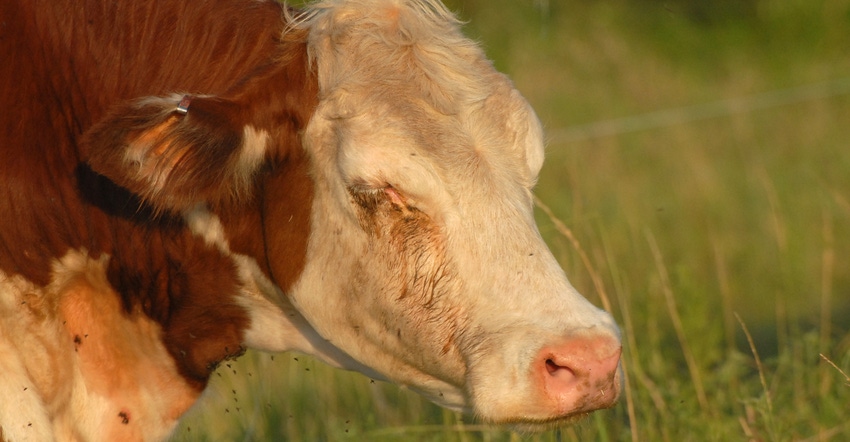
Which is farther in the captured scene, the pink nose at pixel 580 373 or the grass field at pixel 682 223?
the grass field at pixel 682 223

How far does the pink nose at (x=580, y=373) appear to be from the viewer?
9.16 ft

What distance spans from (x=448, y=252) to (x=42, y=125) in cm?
112

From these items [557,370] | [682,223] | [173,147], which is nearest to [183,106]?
[173,147]

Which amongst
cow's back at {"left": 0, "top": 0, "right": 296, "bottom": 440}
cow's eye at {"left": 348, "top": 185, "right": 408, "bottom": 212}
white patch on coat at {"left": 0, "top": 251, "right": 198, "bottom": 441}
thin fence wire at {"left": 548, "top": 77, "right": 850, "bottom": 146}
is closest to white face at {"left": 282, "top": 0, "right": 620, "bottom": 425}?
cow's eye at {"left": 348, "top": 185, "right": 408, "bottom": 212}

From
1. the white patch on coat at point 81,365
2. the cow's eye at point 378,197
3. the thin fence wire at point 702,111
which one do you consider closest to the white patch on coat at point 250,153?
the cow's eye at point 378,197

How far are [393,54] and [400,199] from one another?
440 mm

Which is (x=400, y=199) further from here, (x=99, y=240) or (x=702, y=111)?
(x=702, y=111)

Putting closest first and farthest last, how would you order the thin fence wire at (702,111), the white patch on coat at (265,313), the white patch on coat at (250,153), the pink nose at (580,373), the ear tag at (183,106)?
the pink nose at (580,373) → the ear tag at (183,106) → the white patch on coat at (250,153) → the white patch on coat at (265,313) → the thin fence wire at (702,111)

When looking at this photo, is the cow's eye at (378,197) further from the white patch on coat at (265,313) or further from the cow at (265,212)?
the white patch on coat at (265,313)

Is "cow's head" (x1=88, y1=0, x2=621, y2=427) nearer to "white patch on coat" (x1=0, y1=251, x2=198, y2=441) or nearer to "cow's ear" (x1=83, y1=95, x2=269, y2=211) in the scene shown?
"cow's ear" (x1=83, y1=95, x2=269, y2=211)

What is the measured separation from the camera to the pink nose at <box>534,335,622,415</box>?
2.79 metres

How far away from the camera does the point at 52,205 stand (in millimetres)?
3010

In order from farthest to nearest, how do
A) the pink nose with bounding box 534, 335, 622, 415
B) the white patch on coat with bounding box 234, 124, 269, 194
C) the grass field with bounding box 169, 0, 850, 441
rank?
the grass field with bounding box 169, 0, 850, 441
the white patch on coat with bounding box 234, 124, 269, 194
the pink nose with bounding box 534, 335, 622, 415

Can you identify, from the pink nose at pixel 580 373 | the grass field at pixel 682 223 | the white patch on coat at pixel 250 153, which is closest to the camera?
the pink nose at pixel 580 373
